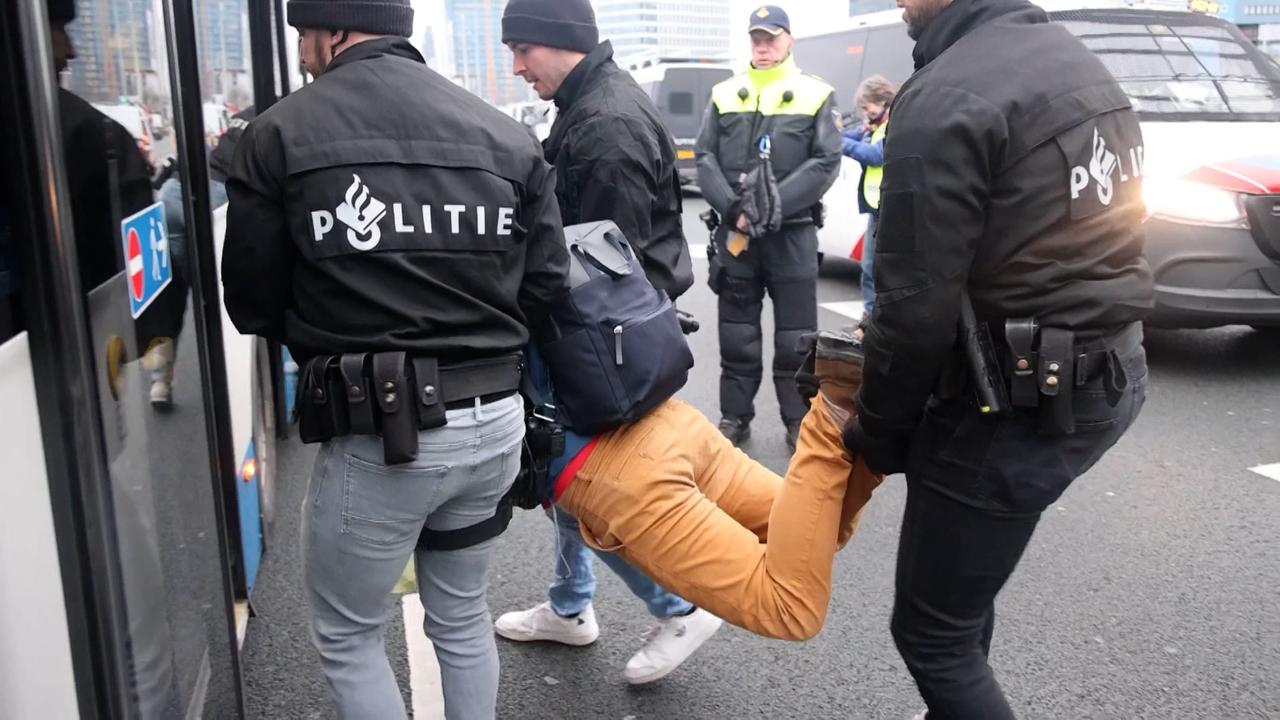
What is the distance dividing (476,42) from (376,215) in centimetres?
1345

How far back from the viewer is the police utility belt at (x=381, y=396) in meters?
1.97

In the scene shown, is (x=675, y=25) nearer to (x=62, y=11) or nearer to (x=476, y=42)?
(x=476, y=42)

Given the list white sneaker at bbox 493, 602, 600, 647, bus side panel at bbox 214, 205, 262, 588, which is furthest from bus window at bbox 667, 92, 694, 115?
white sneaker at bbox 493, 602, 600, 647

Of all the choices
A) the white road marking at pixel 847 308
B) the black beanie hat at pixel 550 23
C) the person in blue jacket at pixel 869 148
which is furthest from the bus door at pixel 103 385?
the white road marking at pixel 847 308

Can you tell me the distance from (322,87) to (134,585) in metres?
0.89

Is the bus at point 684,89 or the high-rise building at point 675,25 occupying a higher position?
the high-rise building at point 675,25

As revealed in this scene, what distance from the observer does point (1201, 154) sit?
6320mm

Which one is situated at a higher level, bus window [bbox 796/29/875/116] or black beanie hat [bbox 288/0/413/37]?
black beanie hat [bbox 288/0/413/37]

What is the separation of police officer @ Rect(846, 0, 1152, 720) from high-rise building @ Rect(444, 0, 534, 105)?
10.7 meters

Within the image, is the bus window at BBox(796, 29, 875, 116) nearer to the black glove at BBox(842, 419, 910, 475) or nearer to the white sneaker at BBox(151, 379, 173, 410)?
the black glove at BBox(842, 419, 910, 475)

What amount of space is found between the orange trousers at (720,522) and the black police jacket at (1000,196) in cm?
32

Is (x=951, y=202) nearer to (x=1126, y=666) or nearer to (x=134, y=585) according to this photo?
(x=134, y=585)

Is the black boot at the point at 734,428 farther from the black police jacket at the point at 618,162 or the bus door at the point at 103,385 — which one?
the bus door at the point at 103,385

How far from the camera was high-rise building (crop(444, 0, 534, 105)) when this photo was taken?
43.3 ft
